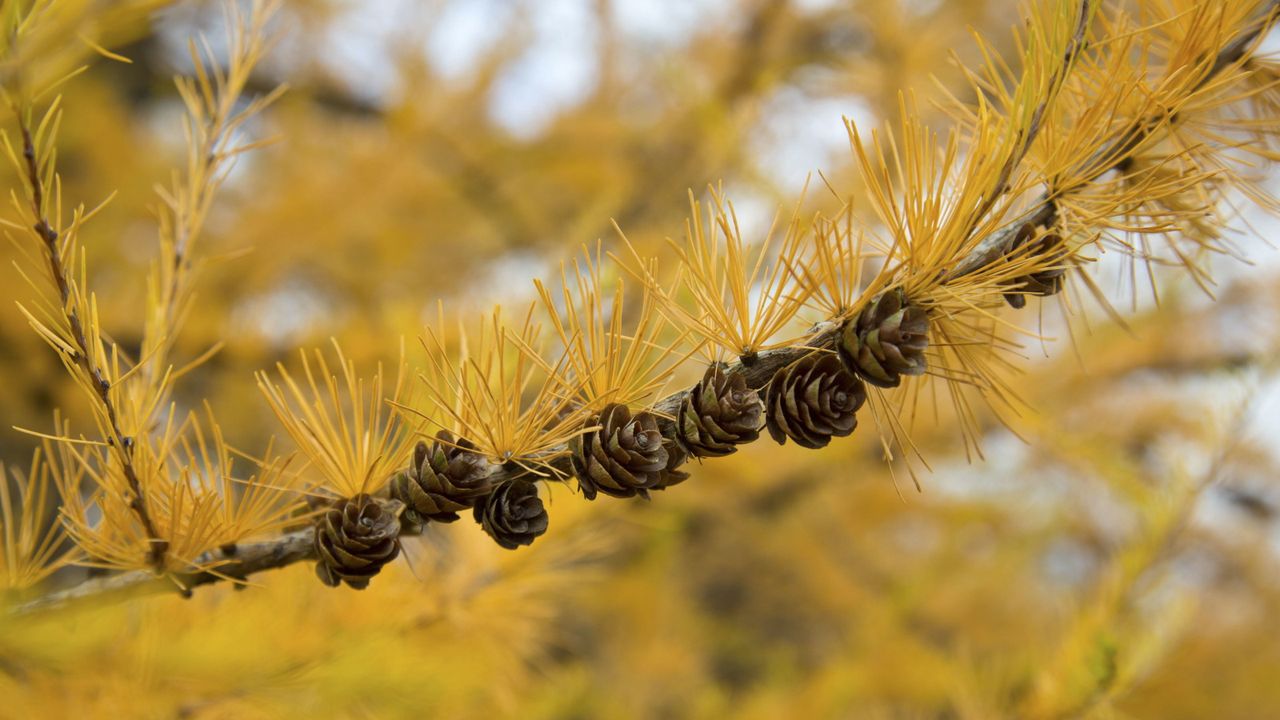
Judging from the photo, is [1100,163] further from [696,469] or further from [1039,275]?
[696,469]

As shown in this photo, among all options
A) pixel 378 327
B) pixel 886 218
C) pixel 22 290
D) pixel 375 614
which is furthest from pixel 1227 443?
pixel 22 290

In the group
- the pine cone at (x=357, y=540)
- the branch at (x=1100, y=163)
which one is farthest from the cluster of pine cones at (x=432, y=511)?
the branch at (x=1100, y=163)

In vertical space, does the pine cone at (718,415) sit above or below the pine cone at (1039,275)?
below

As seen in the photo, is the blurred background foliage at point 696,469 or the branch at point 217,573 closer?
the branch at point 217,573

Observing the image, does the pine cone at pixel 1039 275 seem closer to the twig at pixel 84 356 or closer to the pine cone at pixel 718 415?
the pine cone at pixel 718 415

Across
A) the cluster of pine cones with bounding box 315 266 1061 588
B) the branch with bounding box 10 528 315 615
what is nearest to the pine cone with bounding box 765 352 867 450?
the cluster of pine cones with bounding box 315 266 1061 588

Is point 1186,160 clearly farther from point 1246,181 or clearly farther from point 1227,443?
point 1227,443

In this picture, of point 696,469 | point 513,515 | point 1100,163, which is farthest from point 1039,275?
point 696,469
